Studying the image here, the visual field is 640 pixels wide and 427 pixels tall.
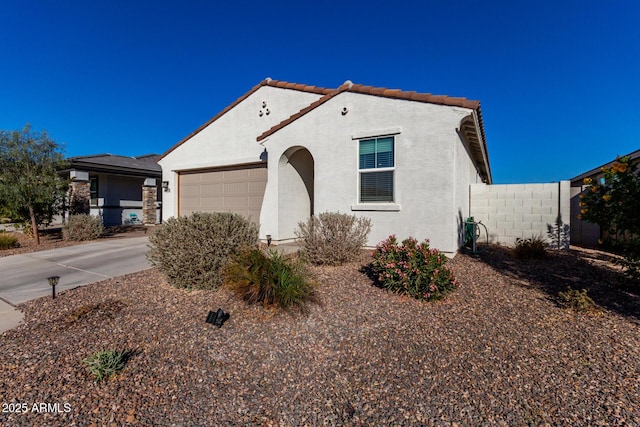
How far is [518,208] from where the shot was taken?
8625mm

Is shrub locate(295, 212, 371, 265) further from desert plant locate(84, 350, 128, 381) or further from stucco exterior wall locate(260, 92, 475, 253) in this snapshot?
desert plant locate(84, 350, 128, 381)

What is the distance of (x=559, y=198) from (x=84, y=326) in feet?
34.5

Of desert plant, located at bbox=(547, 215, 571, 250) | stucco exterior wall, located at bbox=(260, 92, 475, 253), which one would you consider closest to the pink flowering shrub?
stucco exterior wall, located at bbox=(260, 92, 475, 253)

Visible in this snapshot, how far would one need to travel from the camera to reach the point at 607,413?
87.9 inches

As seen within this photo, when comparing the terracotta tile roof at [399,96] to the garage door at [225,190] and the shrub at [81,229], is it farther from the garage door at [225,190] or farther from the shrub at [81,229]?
the shrub at [81,229]

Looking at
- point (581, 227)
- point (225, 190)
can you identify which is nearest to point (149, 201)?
point (225, 190)

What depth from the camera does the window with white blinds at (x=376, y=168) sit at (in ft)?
24.4

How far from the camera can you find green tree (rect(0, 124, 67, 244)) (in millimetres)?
9758

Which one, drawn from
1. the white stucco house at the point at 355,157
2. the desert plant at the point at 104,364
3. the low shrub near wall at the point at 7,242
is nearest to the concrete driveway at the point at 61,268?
the low shrub near wall at the point at 7,242

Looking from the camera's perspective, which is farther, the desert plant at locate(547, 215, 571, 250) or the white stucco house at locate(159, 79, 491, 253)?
the desert plant at locate(547, 215, 571, 250)

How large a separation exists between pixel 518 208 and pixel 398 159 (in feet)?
13.8

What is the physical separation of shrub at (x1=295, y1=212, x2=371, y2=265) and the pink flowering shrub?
1496 millimetres

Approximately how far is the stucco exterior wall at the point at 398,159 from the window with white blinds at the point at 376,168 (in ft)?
0.51

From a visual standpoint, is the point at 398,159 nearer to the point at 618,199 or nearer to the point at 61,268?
the point at 618,199
